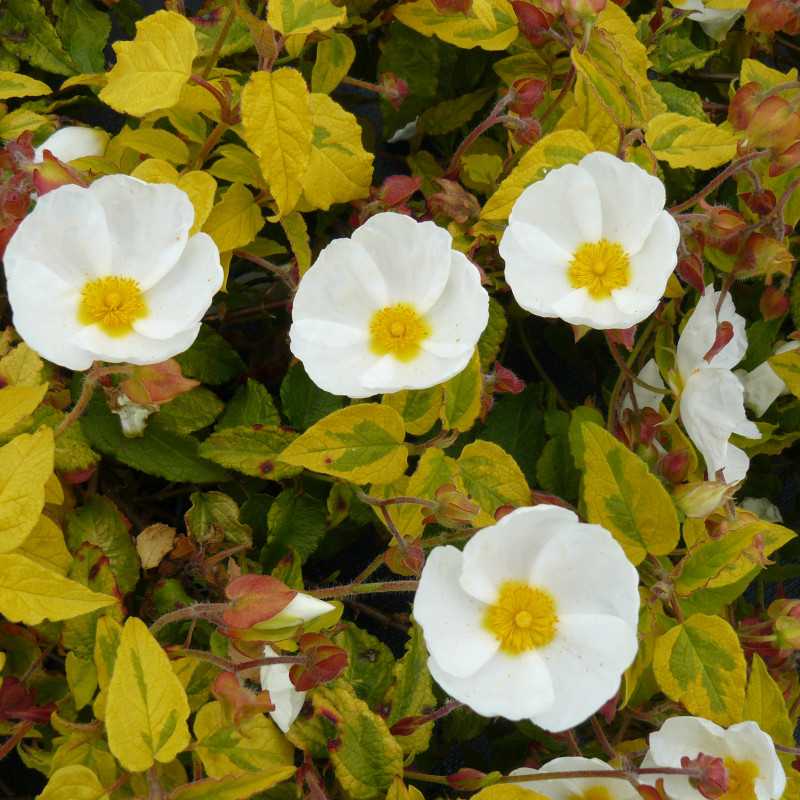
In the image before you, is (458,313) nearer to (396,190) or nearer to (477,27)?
(396,190)

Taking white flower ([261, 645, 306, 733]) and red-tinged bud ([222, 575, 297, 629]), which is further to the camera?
white flower ([261, 645, 306, 733])

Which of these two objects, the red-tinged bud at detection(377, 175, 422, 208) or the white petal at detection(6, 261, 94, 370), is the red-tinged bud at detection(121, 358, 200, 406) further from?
the red-tinged bud at detection(377, 175, 422, 208)

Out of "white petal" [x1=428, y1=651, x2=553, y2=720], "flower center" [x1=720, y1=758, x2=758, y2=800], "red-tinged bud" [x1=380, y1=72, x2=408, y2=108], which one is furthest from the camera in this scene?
"red-tinged bud" [x1=380, y1=72, x2=408, y2=108]

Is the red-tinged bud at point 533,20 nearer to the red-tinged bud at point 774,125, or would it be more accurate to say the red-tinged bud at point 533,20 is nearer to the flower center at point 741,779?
the red-tinged bud at point 774,125

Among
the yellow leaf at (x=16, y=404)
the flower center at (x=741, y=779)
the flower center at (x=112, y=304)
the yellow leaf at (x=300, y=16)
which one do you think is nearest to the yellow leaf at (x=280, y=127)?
the yellow leaf at (x=300, y=16)

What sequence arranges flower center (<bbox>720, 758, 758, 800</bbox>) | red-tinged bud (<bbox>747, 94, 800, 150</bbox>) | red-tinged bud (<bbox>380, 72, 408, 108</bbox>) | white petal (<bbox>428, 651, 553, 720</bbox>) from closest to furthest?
white petal (<bbox>428, 651, 553, 720</bbox>) < flower center (<bbox>720, 758, 758, 800</bbox>) < red-tinged bud (<bbox>747, 94, 800, 150</bbox>) < red-tinged bud (<bbox>380, 72, 408, 108</bbox>)

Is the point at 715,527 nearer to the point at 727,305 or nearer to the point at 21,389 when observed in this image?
the point at 727,305

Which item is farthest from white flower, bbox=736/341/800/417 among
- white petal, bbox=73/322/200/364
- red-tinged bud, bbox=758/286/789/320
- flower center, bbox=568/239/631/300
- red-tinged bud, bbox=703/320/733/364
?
Answer: white petal, bbox=73/322/200/364
